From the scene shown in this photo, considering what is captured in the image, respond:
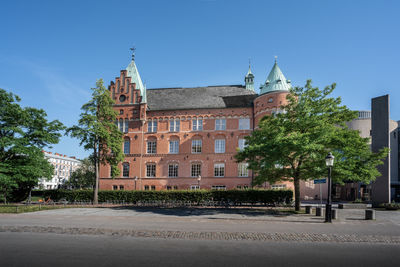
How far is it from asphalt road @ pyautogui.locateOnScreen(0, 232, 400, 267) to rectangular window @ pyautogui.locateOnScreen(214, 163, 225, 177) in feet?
100

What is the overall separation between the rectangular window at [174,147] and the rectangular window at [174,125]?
1887 mm

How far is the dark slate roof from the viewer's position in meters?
43.0

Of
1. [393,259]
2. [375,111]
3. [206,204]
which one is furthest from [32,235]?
[375,111]

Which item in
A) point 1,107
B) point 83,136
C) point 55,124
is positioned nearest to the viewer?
point 1,107

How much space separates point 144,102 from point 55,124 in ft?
52.8

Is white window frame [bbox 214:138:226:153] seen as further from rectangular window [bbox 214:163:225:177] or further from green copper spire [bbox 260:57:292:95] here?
green copper spire [bbox 260:57:292:95]

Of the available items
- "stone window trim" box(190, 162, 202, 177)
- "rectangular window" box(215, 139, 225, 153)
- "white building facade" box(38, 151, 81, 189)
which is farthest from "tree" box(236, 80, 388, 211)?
"white building facade" box(38, 151, 81, 189)

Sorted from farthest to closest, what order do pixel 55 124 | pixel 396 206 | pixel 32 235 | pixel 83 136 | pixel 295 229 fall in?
pixel 83 136 → pixel 55 124 → pixel 396 206 → pixel 295 229 → pixel 32 235

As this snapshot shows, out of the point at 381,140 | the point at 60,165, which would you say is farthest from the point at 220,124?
the point at 60,165

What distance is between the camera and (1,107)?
2703 centimetres

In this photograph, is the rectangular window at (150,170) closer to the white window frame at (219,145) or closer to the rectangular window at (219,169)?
the rectangular window at (219,169)

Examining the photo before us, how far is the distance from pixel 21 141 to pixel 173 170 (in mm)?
21297

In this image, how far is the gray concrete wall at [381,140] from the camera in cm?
2606

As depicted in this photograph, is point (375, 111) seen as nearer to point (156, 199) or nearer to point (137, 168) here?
point (156, 199)
